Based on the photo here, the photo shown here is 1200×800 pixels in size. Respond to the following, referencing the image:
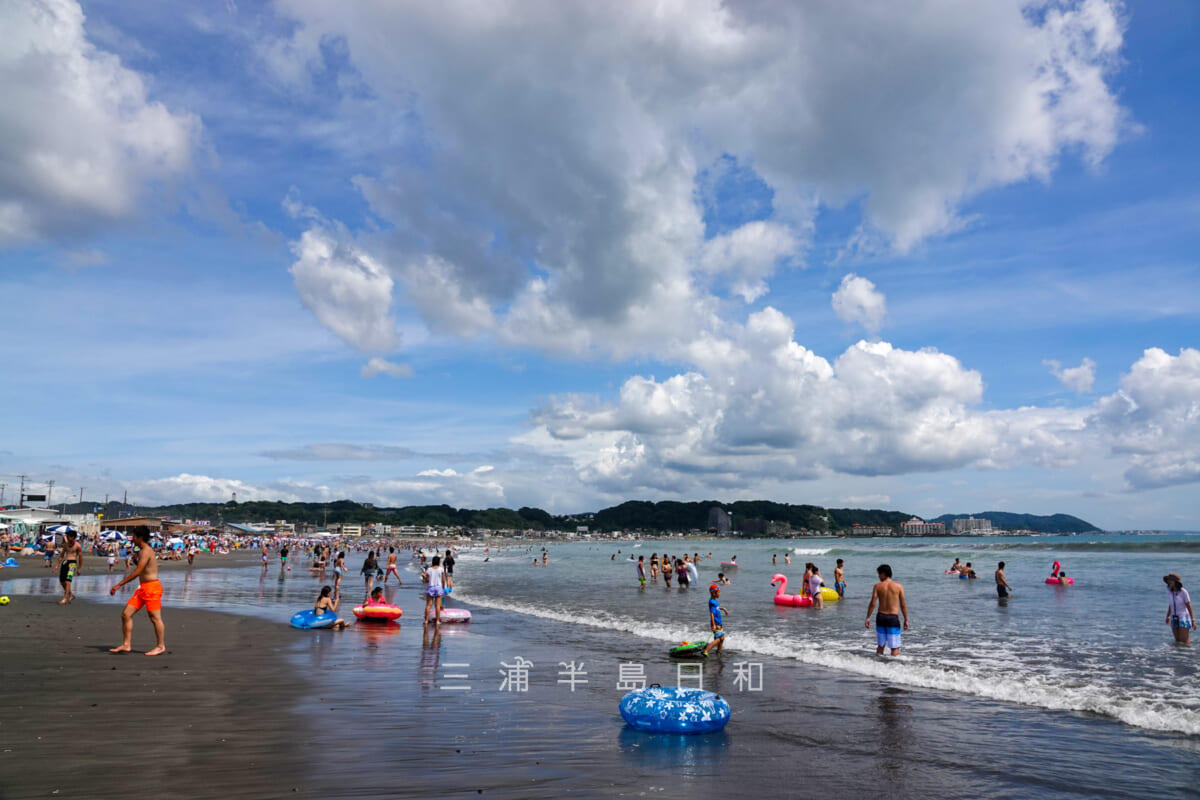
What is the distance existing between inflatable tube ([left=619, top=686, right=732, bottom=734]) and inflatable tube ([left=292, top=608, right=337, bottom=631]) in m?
11.5

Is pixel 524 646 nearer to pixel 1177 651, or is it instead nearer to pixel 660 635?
pixel 660 635

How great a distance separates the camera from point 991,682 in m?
12.3

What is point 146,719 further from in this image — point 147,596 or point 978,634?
point 978,634

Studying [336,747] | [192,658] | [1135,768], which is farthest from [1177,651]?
[192,658]

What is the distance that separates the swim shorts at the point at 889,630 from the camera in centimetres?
1362

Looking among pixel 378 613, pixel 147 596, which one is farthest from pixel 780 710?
pixel 378 613

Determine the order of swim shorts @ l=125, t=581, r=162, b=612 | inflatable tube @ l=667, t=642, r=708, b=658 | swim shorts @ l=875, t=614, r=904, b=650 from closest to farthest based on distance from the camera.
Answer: swim shorts @ l=125, t=581, r=162, b=612, swim shorts @ l=875, t=614, r=904, b=650, inflatable tube @ l=667, t=642, r=708, b=658

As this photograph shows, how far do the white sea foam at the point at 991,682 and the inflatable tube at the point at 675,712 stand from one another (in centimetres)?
559

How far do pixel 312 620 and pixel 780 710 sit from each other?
12.5 metres

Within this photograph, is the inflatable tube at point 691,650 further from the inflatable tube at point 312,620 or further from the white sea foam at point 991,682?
the inflatable tube at point 312,620

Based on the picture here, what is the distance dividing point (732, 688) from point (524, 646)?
20.0 ft

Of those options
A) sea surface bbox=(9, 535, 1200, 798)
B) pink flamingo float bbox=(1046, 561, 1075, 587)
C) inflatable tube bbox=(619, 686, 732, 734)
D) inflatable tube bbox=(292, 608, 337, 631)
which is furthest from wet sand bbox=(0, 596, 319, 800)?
pink flamingo float bbox=(1046, 561, 1075, 587)

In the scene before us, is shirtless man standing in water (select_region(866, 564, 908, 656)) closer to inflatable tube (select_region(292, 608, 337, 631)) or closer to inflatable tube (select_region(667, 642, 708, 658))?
→ inflatable tube (select_region(667, 642, 708, 658))

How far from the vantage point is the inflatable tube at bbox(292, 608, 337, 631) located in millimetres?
17359
